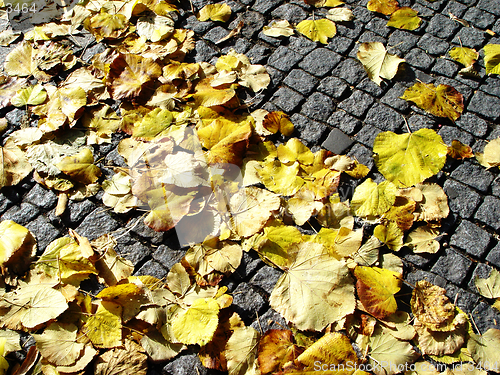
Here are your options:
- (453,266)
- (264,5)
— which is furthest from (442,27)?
(453,266)

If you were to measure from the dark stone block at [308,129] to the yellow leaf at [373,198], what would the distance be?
1.48ft

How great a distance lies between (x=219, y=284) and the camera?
6.09 feet

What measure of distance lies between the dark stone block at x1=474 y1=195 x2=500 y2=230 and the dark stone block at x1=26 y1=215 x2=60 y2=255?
7.86 ft

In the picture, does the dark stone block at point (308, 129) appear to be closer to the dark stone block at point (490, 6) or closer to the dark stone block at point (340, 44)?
the dark stone block at point (340, 44)

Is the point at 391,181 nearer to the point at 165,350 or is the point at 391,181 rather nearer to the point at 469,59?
the point at 469,59

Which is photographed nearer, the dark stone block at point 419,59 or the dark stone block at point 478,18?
the dark stone block at point 419,59

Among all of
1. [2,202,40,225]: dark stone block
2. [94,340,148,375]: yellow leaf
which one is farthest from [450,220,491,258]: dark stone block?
[2,202,40,225]: dark stone block

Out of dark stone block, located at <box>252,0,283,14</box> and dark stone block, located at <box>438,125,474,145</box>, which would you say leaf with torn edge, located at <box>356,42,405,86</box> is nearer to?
dark stone block, located at <box>438,125,474,145</box>

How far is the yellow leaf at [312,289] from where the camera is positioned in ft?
5.26

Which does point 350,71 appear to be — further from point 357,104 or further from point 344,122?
point 344,122

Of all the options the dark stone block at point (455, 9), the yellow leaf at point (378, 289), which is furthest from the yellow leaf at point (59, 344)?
the dark stone block at point (455, 9)

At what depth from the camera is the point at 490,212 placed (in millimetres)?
1988

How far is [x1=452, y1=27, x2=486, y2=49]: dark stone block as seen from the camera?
261cm

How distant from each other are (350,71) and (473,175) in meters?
→ 1.07
